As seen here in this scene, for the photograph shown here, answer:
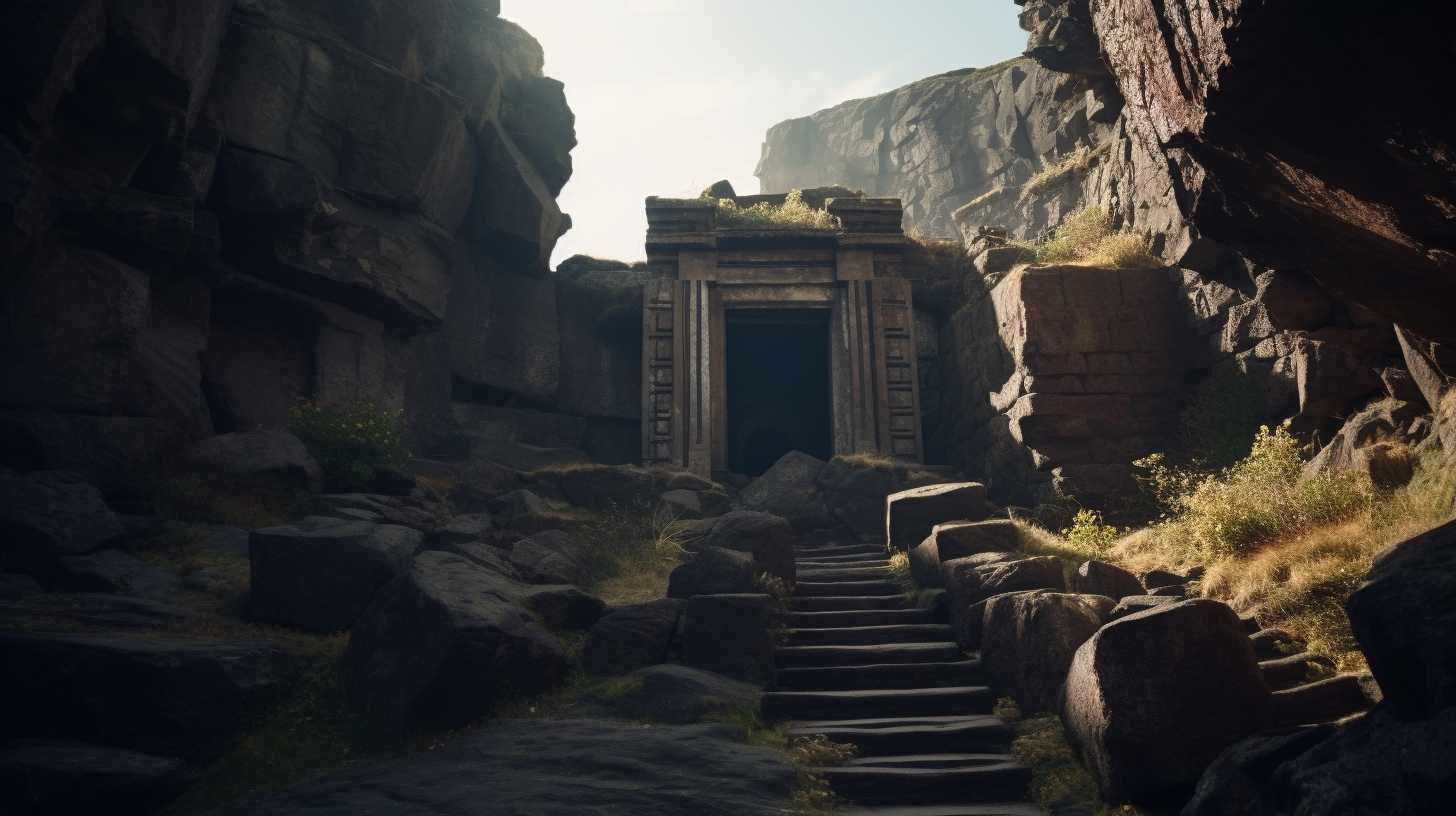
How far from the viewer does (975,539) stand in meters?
8.72

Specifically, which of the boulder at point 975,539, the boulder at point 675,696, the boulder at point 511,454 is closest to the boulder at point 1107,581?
the boulder at point 975,539

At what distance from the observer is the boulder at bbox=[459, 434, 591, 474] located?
543 inches

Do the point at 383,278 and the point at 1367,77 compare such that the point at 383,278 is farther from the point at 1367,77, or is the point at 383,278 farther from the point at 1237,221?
the point at 1367,77

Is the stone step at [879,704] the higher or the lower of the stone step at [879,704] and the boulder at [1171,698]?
the lower

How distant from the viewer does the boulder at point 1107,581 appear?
713 cm

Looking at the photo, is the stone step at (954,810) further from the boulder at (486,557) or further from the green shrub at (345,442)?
the green shrub at (345,442)

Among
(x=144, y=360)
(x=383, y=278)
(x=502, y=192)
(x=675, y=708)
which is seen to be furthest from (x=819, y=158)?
(x=675, y=708)

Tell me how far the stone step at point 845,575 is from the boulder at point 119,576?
18.7 feet

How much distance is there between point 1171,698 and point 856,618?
160 inches

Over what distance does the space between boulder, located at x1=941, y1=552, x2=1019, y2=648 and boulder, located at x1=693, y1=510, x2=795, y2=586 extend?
162 centimetres

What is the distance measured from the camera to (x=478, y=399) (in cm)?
1559

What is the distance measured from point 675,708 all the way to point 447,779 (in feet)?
5.70

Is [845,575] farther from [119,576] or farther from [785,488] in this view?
[119,576]

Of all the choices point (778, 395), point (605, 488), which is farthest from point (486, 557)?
point (778, 395)
